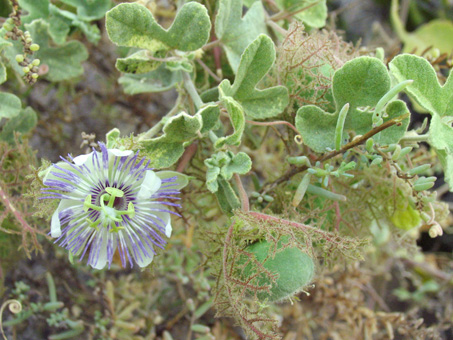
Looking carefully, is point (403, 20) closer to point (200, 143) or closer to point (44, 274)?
point (200, 143)

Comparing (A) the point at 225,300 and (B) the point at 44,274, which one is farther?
(B) the point at 44,274

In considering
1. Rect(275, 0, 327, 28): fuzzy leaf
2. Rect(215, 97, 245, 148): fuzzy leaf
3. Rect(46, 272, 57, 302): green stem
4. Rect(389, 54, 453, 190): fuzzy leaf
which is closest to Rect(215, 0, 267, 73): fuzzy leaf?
Rect(275, 0, 327, 28): fuzzy leaf

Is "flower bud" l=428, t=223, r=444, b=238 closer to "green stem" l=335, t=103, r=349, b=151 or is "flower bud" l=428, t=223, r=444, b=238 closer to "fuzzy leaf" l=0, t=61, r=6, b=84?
"green stem" l=335, t=103, r=349, b=151

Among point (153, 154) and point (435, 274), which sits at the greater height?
point (153, 154)

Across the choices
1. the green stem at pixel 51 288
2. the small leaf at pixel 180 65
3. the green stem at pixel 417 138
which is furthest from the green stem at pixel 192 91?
the green stem at pixel 51 288

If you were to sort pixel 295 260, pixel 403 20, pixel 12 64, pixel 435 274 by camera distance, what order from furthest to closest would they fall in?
pixel 403 20, pixel 435 274, pixel 12 64, pixel 295 260

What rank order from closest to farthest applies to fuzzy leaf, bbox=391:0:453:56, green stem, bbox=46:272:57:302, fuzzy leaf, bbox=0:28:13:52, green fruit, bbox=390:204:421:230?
fuzzy leaf, bbox=0:28:13:52 → green fruit, bbox=390:204:421:230 → green stem, bbox=46:272:57:302 → fuzzy leaf, bbox=391:0:453:56

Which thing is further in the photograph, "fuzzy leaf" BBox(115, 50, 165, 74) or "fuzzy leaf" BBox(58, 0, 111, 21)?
"fuzzy leaf" BBox(58, 0, 111, 21)

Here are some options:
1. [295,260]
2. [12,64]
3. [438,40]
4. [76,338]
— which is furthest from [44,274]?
[438,40]
